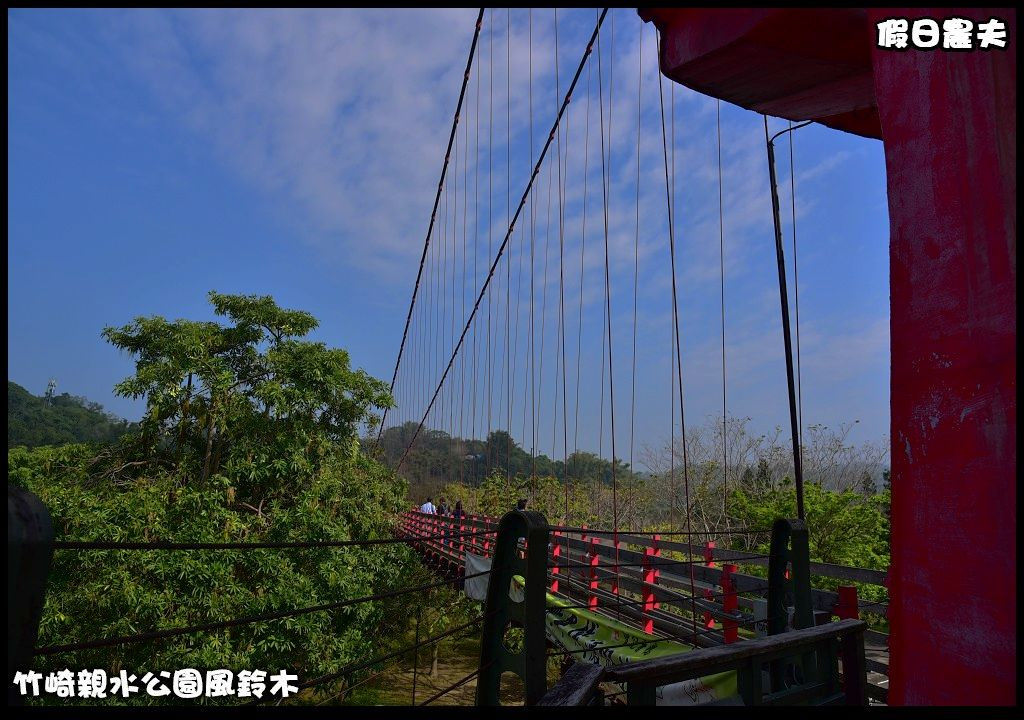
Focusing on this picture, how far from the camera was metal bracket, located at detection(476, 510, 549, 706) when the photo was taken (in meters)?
1.81

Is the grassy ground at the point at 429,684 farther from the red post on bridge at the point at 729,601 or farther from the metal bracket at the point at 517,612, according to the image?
the metal bracket at the point at 517,612

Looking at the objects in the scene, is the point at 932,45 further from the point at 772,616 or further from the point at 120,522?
the point at 120,522

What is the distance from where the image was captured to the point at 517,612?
6.33 feet

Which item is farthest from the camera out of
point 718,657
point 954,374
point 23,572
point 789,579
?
point 789,579

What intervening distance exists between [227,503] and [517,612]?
308 inches

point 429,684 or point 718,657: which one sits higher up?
point 718,657

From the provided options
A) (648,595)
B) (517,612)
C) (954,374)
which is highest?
(954,374)

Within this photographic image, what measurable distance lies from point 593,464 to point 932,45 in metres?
41.7

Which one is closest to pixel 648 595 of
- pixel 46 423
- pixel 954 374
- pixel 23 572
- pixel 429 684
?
pixel 954 374

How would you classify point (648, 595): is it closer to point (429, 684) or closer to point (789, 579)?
point (789, 579)

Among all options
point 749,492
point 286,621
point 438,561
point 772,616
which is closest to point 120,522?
point 286,621

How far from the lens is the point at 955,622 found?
2.11 meters

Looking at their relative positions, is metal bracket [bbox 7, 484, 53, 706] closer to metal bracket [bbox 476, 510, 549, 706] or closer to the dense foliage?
metal bracket [bbox 476, 510, 549, 706]

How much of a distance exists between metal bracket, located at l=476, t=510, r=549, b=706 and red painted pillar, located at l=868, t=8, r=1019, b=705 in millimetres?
1329
